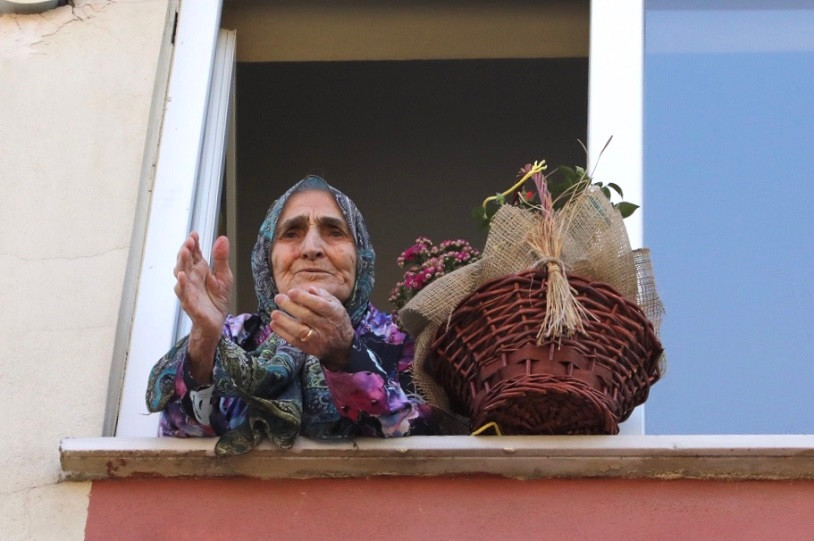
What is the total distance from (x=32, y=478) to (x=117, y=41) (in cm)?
125

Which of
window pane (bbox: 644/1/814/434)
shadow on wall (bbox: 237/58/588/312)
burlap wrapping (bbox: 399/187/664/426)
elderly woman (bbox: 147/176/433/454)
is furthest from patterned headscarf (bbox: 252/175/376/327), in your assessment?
shadow on wall (bbox: 237/58/588/312)

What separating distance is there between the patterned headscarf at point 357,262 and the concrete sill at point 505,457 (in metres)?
0.37

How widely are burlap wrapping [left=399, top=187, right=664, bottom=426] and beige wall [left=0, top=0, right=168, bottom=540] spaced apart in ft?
2.25

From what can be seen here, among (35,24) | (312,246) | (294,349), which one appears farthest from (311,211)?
(35,24)

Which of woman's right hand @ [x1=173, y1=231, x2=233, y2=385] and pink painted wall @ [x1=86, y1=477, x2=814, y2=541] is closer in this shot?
woman's right hand @ [x1=173, y1=231, x2=233, y2=385]

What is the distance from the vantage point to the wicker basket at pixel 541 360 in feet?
11.1

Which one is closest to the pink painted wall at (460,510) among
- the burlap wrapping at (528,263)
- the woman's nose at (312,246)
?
the burlap wrapping at (528,263)

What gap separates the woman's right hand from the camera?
3.34 meters

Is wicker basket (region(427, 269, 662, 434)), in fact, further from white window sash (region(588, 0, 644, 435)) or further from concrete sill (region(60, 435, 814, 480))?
white window sash (region(588, 0, 644, 435))

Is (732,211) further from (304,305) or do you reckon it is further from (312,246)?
(304,305)

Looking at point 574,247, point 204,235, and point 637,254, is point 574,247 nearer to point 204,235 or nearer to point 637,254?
point 637,254

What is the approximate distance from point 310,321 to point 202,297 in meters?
0.21

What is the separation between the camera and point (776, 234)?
4.37 meters

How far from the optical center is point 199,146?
4.31m
